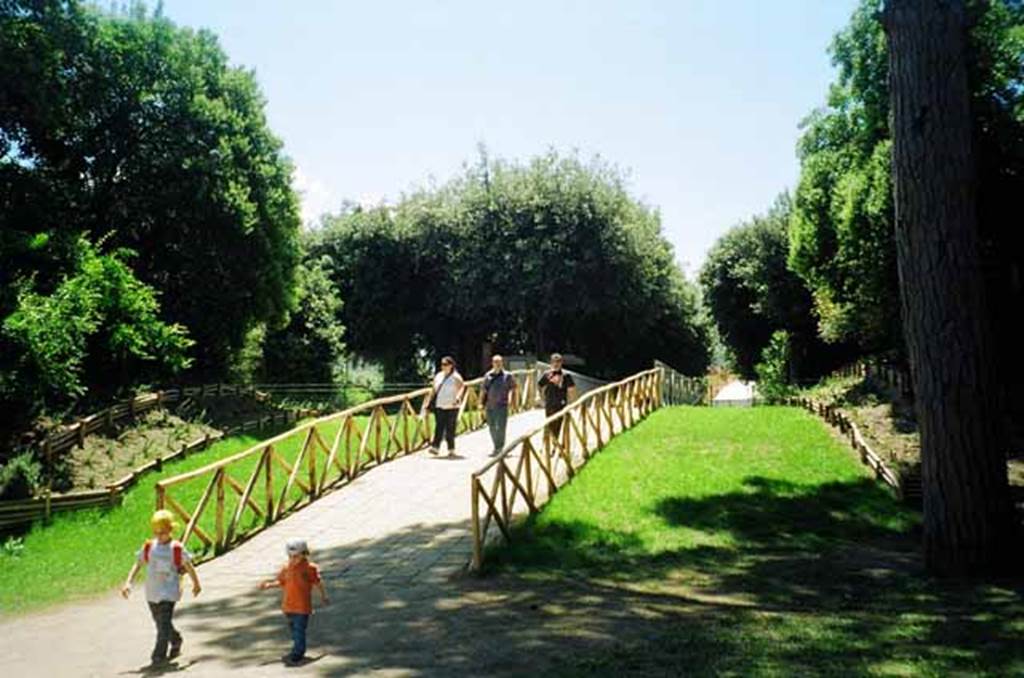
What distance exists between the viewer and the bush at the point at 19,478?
1469cm

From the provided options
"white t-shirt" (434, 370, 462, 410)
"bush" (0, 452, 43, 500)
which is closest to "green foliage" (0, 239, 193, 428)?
"bush" (0, 452, 43, 500)

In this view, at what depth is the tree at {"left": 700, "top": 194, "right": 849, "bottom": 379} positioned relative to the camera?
39.5m

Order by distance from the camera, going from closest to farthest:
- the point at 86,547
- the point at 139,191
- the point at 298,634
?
the point at 298,634, the point at 86,547, the point at 139,191

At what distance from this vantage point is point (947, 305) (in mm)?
9797

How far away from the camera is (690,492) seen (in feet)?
46.4

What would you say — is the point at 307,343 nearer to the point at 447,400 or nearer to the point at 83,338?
the point at 83,338

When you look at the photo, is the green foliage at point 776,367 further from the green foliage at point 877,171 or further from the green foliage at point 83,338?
the green foliage at point 83,338

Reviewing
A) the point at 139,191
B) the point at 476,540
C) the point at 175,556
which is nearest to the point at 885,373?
the point at 476,540

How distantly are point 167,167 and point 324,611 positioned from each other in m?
20.3

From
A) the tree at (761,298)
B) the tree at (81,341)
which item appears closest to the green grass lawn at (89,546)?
the tree at (81,341)

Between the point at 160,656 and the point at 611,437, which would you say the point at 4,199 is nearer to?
the point at 611,437

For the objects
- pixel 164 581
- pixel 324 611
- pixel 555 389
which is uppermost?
pixel 555 389

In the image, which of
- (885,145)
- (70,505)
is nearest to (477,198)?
(885,145)

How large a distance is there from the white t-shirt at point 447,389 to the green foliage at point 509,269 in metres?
19.9
